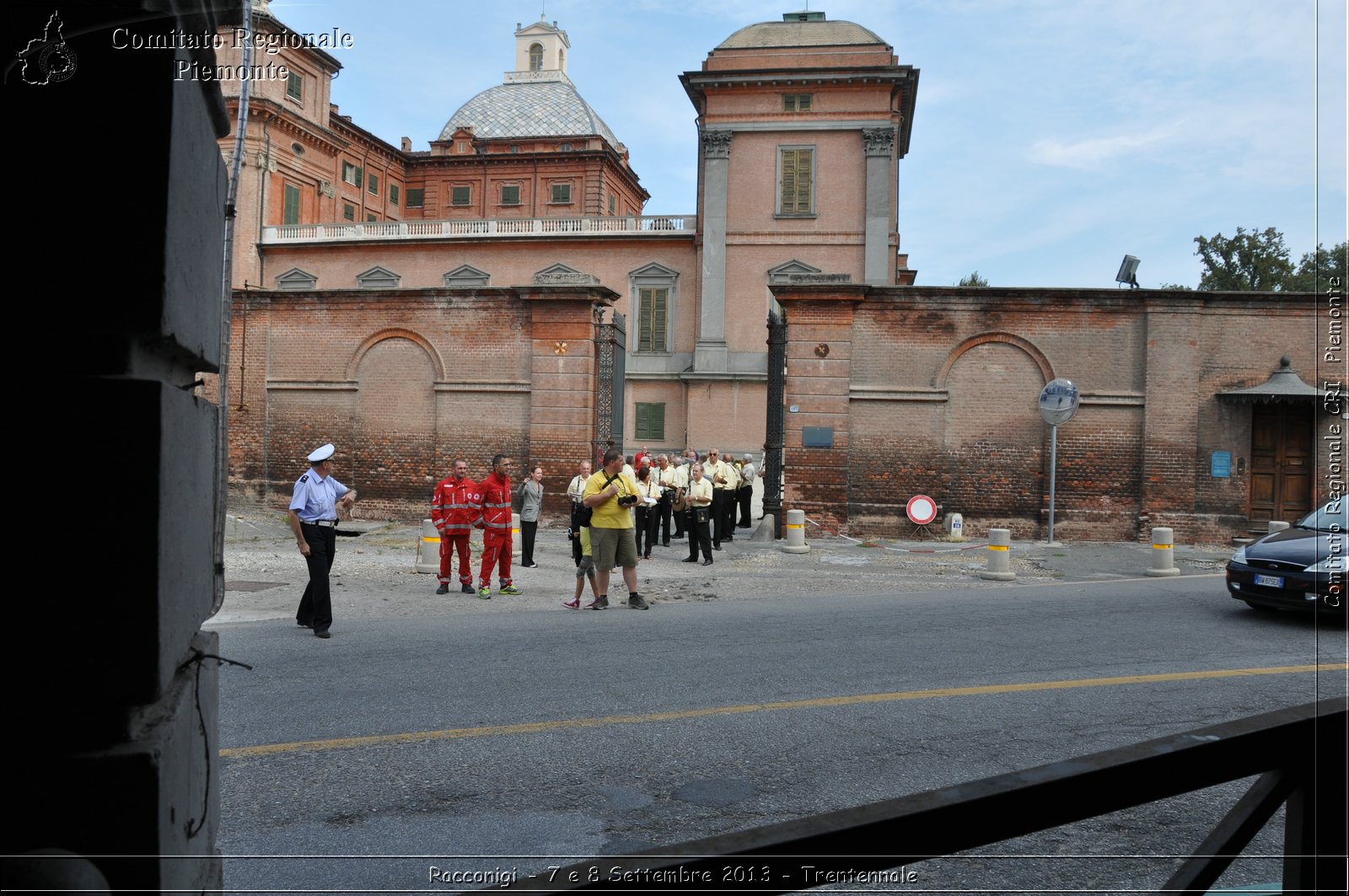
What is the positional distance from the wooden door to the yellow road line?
13.2m

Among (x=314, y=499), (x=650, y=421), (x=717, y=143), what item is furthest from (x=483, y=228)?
(x=314, y=499)

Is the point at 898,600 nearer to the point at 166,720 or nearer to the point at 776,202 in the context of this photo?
the point at 166,720

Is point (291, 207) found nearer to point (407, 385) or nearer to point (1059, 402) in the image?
point (407, 385)

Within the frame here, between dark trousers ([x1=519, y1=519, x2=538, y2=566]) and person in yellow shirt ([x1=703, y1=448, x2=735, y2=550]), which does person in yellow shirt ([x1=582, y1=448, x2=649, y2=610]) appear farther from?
person in yellow shirt ([x1=703, y1=448, x2=735, y2=550])

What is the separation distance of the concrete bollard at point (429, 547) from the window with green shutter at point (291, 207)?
31411 millimetres

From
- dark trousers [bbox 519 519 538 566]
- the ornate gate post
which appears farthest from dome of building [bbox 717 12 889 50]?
dark trousers [bbox 519 519 538 566]

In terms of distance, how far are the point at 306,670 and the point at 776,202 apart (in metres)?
31.7

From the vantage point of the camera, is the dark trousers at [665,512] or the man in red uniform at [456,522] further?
the dark trousers at [665,512]

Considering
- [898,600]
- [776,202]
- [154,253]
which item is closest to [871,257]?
[776,202]

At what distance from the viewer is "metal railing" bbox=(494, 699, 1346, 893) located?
139 cm

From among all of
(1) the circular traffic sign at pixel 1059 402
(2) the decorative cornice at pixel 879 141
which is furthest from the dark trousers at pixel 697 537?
(2) the decorative cornice at pixel 879 141

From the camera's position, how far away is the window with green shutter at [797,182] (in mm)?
37094

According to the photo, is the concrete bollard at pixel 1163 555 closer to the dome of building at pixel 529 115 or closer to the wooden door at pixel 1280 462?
the wooden door at pixel 1280 462

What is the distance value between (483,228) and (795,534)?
84.1 ft
